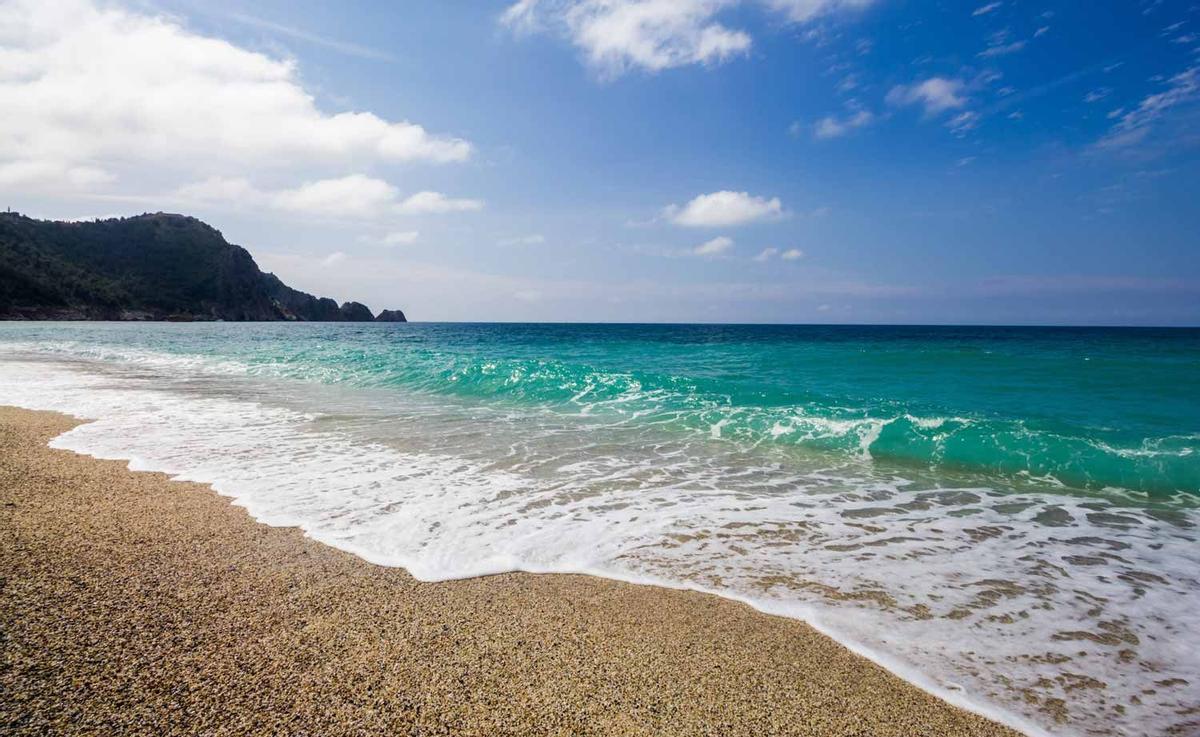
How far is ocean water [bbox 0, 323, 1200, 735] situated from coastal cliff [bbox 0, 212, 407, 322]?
320 ft

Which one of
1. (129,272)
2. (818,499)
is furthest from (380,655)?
(129,272)

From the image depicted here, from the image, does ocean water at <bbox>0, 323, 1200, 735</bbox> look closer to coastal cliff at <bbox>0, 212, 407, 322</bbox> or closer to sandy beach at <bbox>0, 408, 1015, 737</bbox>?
sandy beach at <bbox>0, 408, 1015, 737</bbox>

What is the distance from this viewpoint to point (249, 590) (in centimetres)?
367

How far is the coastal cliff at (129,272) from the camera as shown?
272ft

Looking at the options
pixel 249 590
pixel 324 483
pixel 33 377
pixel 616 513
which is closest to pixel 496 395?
pixel 324 483

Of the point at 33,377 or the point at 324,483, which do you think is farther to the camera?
the point at 33,377

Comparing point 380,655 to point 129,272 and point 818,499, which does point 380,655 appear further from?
point 129,272

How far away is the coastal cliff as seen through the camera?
82.8 m

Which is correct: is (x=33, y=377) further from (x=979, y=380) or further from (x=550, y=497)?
(x=979, y=380)

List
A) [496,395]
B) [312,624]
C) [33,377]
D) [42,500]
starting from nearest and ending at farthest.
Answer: [312,624]
[42,500]
[496,395]
[33,377]

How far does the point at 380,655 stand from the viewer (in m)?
2.94

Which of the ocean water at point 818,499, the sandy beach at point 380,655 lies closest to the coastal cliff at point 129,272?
the ocean water at point 818,499

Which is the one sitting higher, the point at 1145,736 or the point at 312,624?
the point at 312,624

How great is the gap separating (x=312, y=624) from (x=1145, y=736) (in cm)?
463
